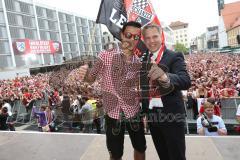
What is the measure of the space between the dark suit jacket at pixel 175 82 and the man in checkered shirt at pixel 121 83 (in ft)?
0.33

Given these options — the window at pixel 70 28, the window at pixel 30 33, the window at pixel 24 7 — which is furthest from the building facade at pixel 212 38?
the window at pixel 24 7

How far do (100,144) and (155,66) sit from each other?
8.36ft

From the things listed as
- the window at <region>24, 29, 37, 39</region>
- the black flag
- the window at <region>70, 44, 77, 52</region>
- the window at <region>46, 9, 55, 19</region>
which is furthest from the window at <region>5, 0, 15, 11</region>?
the black flag

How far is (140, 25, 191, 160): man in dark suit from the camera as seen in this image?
214 cm

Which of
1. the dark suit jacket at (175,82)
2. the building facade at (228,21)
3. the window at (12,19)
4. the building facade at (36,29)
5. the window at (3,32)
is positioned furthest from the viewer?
the building facade at (228,21)

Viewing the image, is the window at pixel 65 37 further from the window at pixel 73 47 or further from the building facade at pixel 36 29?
the window at pixel 73 47

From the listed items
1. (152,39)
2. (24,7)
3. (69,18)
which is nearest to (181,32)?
(69,18)

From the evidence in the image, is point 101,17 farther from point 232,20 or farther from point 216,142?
point 232,20

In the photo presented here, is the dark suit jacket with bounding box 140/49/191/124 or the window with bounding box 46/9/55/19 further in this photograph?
the window with bounding box 46/9/55/19

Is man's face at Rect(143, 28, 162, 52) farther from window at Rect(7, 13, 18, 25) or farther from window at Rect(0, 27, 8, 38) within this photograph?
window at Rect(7, 13, 18, 25)

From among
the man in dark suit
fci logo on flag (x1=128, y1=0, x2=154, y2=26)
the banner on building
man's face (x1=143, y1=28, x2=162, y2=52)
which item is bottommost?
the man in dark suit

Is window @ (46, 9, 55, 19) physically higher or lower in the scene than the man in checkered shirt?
higher

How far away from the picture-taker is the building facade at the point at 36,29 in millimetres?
50219

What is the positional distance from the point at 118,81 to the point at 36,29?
61267 mm
